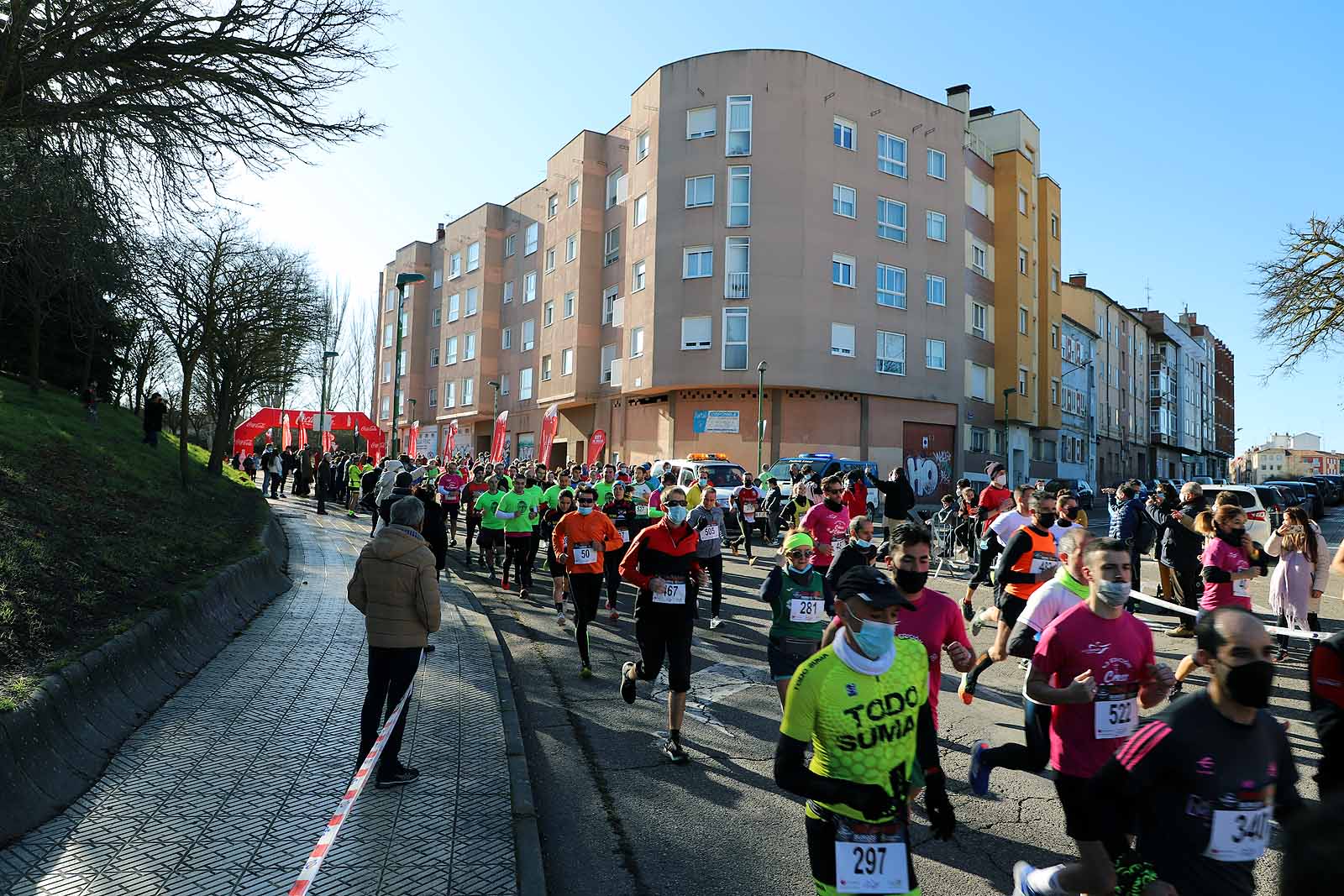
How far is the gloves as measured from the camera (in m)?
3.21

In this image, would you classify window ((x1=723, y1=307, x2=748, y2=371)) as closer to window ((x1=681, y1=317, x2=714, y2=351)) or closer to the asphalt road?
window ((x1=681, y1=317, x2=714, y2=351))

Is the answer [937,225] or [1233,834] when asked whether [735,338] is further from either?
[1233,834]

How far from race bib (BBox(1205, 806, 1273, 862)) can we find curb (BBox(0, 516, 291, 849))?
5571 millimetres

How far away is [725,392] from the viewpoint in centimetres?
3406

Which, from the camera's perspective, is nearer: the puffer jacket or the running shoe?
the puffer jacket

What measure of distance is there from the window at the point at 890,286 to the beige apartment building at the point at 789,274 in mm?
98

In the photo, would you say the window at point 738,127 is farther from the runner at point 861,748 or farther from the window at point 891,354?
the runner at point 861,748

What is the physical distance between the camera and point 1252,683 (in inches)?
112

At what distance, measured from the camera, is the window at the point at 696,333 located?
3403 cm

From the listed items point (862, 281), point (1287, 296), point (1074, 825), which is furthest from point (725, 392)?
point (1074, 825)

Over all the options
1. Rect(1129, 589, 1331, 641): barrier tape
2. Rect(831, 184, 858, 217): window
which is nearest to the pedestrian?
Rect(831, 184, 858, 217): window

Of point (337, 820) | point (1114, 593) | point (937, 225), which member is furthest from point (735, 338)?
point (337, 820)

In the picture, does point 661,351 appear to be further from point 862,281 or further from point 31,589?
point 31,589

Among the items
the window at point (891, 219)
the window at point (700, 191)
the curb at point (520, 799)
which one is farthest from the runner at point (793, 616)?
the window at point (891, 219)
